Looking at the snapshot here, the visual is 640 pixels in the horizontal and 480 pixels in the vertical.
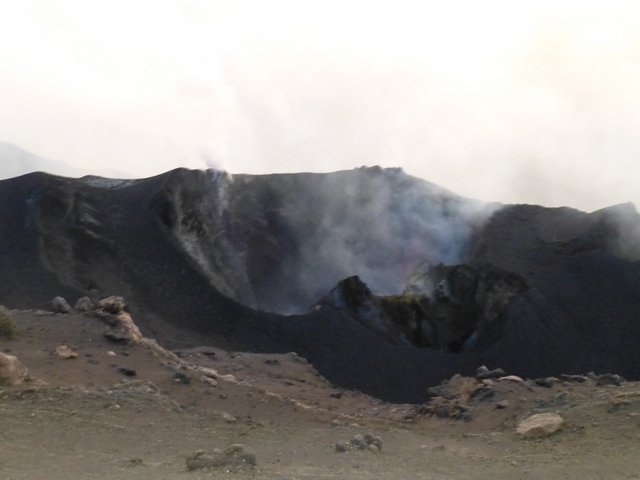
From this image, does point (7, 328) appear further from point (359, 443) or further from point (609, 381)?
point (609, 381)

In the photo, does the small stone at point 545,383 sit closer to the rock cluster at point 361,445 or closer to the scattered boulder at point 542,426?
the scattered boulder at point 542,426

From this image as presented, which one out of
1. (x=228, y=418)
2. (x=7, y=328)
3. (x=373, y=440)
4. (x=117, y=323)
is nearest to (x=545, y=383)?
(x=373, y=440)

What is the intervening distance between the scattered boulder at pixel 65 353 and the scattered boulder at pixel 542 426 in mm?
9089

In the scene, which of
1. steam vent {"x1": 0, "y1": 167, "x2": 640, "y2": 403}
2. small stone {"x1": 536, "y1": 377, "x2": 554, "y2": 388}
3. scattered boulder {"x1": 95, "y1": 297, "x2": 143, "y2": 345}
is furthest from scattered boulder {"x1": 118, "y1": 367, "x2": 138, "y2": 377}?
steam vent {"x1": 0, "y1": 167, "x2": 640, "y2": 403}

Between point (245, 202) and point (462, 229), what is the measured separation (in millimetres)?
13845

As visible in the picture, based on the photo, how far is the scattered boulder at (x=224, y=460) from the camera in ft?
27.2

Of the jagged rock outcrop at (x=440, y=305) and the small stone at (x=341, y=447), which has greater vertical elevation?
the jagged rock outcrop at (x=440, y=305)

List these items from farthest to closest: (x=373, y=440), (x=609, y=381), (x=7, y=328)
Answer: (x=609, y=381)
(x=7, y=328)
(x=373, y=440)

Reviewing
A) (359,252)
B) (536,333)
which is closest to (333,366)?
(536,333)

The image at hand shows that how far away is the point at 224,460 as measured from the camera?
845cm

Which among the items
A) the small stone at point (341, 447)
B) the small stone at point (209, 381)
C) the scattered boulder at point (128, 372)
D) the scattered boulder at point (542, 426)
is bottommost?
the small stone at point (341, 447)

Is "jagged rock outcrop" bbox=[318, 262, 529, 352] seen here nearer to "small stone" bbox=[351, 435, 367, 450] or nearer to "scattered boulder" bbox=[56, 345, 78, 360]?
"scattered boulder" bbox=[56, 345, 78, 360]

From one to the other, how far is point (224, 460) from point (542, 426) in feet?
19.9

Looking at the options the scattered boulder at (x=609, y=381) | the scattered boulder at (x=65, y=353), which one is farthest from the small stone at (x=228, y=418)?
the scattered boulder at (x=609, y=381)
